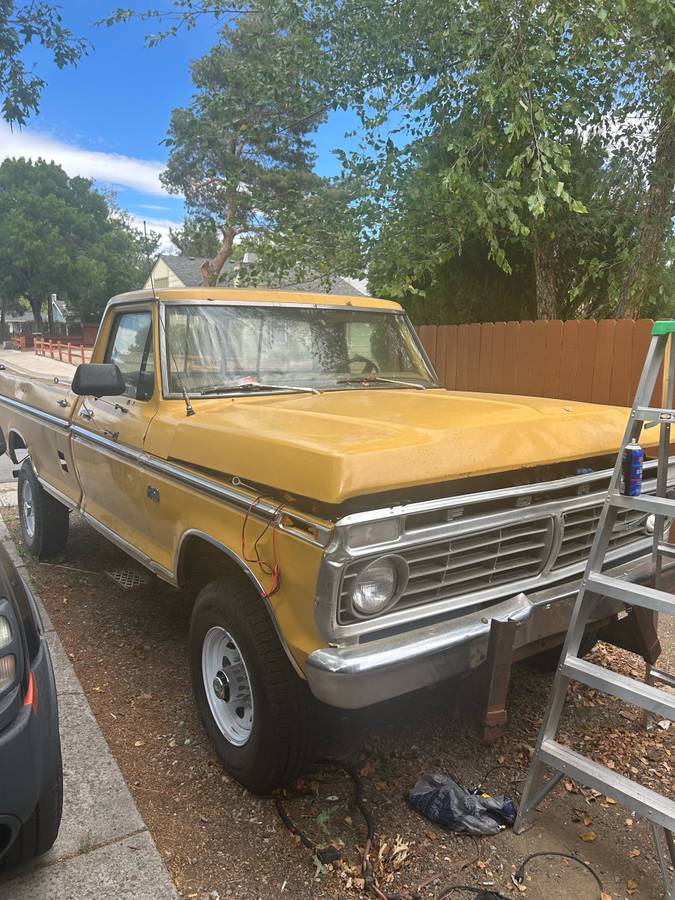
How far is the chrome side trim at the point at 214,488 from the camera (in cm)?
211

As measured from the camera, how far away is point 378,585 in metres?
2.18

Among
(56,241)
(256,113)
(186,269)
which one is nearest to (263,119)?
(256,113)

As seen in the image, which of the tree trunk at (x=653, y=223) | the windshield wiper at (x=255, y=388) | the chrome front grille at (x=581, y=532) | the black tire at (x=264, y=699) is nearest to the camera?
the black tire at (x=264, y=699)

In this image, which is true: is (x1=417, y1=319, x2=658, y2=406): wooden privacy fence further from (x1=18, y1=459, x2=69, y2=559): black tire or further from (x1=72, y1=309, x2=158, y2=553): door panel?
(x1=18, y1=459, x2=69, y2=559): black tire

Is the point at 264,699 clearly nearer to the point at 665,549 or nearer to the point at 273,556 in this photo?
the point at 273,556

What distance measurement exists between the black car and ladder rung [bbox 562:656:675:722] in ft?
5.84

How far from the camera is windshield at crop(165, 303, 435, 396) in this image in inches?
135

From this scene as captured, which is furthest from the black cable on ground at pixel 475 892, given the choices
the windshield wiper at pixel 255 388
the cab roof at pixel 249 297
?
the cab roof at pixel 249 297

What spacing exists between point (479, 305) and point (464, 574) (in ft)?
24.5

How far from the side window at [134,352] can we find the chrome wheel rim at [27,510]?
1.82 meters

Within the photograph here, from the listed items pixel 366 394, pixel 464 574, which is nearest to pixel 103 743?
pixel 464 574

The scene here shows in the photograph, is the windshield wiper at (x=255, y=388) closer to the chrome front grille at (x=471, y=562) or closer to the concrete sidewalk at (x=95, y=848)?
the chrome front grille at (x=471, y=562)

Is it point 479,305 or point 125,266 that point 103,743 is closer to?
point 479,305

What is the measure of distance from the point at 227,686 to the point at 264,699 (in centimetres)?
42
